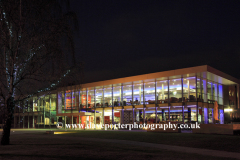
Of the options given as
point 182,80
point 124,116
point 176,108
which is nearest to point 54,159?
point 182,80

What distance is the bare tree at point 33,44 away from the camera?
1306cm

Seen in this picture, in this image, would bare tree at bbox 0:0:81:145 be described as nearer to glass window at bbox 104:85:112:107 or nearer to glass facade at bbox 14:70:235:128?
glass facade at bbox 14:70:235:128

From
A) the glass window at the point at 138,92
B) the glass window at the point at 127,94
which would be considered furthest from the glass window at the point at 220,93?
the glass window at the point at 127,94

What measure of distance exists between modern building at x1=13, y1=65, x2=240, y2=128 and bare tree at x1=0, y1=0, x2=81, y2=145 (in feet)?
43.0

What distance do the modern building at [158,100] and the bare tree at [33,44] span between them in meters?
13.1

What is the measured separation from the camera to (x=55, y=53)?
43.5 ft

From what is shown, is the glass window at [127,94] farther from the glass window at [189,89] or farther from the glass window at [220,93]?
Result: the glass window at [220,93]

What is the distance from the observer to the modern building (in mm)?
31227

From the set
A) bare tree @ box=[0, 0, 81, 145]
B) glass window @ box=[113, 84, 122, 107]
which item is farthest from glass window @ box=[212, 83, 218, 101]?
bare tree @ box=[0, 0, 81, 145]

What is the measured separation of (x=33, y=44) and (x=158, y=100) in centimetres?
2286

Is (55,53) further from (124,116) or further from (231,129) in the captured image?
(124,116)

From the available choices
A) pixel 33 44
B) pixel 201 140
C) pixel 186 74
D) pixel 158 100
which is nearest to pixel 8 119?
pixel 33 44

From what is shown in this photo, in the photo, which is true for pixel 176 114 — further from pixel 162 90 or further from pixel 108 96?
pixel 108 96

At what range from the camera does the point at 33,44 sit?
1322 cm
